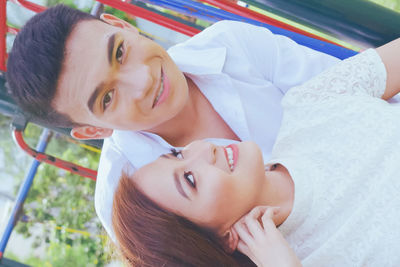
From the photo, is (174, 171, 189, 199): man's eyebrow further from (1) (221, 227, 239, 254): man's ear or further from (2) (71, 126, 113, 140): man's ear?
(2) (71, 126, 113, 140): man's ear

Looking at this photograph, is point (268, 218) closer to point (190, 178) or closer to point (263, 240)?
point (263, 240)

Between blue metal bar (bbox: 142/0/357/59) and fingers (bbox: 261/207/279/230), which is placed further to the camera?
blue metal bar (bbox: 142/0/357/59)

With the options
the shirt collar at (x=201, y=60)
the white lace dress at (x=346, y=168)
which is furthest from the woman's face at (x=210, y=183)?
the shirt collar at (x=201, y=60)

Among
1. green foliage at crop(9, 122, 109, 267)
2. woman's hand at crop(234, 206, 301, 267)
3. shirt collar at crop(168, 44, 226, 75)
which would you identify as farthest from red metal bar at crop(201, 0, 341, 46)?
green foliage at crop(9, 122, 109, 267)

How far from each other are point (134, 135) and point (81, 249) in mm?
1829

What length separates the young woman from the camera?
834 mm

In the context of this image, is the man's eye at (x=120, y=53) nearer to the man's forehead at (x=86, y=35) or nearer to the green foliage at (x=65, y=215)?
the man's forehead at (x=86, y=35)

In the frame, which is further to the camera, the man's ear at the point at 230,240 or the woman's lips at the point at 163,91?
the woman's lips at the point at 163,91

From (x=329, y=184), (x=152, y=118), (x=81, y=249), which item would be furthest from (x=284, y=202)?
(x=81, y=249)

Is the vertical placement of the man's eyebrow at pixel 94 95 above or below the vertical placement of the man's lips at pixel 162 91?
below

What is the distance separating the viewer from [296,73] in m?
1.18

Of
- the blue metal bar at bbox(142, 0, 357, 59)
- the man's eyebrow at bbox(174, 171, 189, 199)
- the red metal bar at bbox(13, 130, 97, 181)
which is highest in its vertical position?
the blue metal bar at bbox(142, 0, 357, 59)

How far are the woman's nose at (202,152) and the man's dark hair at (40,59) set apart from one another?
30 cm

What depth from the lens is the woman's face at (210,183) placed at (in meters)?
0.83
